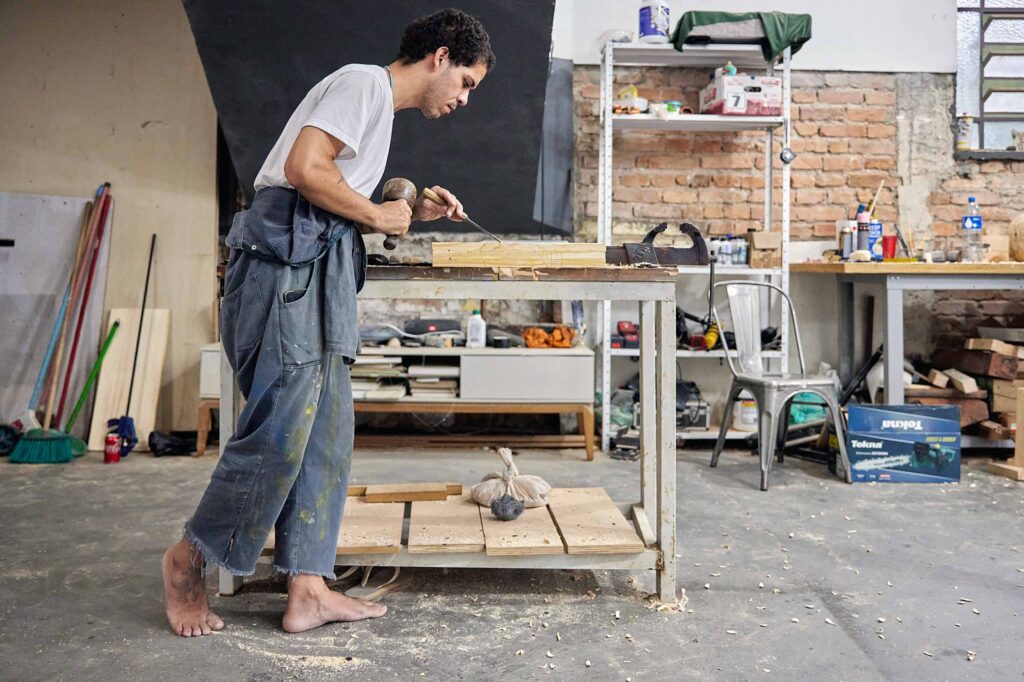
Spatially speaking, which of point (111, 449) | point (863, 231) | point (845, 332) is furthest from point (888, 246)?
point (111, 449)

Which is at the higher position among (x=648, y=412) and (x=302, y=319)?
(x=302, y=319)

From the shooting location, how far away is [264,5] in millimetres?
3951

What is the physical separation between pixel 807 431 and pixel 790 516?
148cm

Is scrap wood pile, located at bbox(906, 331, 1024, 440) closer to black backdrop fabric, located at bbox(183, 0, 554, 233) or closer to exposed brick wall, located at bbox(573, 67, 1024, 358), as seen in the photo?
exposed brick wall, located at bbox(573, 67, 1024, 358)

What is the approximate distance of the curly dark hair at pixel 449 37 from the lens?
2150mm

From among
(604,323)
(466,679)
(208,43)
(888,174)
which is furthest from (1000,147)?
(466,679)

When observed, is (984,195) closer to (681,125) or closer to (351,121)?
(681,125)

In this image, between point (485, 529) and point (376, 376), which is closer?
point (485, 529)

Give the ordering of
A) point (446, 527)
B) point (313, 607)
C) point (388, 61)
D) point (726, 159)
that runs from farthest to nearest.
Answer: point (726, 159)
point (388, 61)
point (446, 527)
point (313, 607)

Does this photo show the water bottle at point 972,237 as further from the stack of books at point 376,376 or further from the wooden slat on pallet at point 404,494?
the wooden slat on pallet at point 404,494

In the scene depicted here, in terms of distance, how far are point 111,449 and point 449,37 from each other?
10.6 feet

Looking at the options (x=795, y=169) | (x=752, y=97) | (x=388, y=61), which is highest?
(x=388, y=61)

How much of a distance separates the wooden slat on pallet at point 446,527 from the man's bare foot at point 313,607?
0.23 metres

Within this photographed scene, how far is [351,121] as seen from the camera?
2.00 metres
